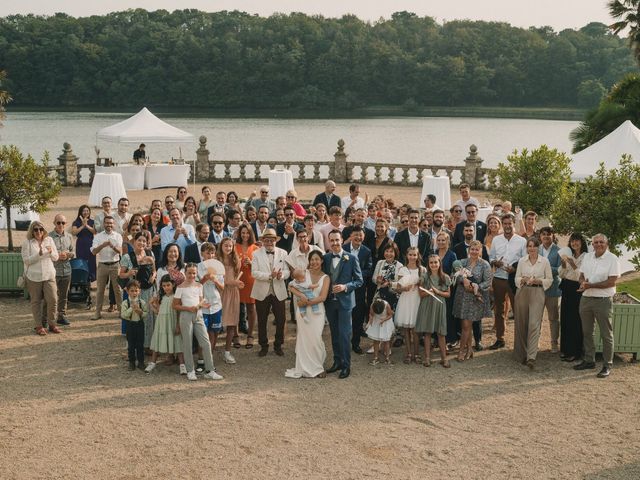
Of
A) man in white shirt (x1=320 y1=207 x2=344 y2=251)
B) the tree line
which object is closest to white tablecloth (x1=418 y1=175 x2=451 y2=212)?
man in white shirt (x1=320 y1=207 x2=344 y2=251)

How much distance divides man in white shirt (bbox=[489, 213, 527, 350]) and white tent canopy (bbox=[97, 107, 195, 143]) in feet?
55.0

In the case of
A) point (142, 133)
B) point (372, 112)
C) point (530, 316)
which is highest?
point (372, 112)

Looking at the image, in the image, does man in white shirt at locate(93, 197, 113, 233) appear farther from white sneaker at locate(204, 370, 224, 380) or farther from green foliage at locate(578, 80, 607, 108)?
green foliage at locate(578, 80, 607, 108)

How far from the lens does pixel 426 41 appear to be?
9212cm

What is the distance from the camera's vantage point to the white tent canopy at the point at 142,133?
2636 cm

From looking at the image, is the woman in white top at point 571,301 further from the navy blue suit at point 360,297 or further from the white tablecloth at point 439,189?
the white tablecloth at point 439,189

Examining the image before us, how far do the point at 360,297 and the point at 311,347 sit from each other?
50.8 inches

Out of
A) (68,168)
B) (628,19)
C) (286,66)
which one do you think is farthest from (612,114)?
(286,66)

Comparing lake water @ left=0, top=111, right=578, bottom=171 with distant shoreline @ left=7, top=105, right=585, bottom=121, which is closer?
lake water @ left=0, top=111, right=578, bottom=171

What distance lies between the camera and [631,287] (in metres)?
14.5

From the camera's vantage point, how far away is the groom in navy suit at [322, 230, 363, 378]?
9.89 meters

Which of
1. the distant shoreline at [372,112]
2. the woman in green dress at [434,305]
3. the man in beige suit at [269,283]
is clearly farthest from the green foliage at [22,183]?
the distant shoreline at [372,112]

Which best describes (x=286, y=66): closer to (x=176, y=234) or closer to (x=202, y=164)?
(x=202, y=164)

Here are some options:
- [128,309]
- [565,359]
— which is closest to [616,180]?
[565,359]
